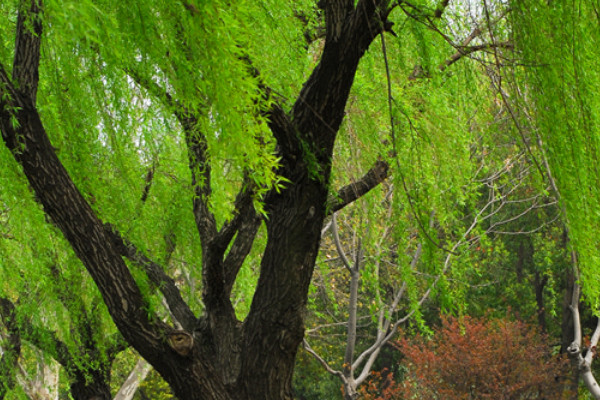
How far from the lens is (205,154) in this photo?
8.77 ft

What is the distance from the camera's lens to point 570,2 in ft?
8.23

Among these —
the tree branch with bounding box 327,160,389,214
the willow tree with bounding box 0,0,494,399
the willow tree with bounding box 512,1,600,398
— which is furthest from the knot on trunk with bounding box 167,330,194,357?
the willow tree with bounding box 512,1,600,398

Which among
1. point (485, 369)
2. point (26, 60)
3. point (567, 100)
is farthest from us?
point (485, 369)

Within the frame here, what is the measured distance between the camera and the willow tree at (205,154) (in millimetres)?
2623

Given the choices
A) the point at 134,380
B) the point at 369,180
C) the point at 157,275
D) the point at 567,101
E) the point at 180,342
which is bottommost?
the point at 180,342

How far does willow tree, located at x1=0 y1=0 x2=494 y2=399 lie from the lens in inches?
103

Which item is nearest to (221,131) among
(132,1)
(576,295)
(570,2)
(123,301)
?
(132,1)

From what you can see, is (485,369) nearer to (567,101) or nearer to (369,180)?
(369,180)

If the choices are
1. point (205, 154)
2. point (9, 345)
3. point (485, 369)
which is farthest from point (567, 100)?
point (485, 369)

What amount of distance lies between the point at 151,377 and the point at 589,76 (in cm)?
1487

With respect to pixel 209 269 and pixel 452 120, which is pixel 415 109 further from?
pixel 209 269

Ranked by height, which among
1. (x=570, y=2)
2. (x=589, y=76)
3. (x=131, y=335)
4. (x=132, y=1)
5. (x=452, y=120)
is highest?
(x=452, y=120)

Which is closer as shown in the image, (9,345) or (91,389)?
(9,345)

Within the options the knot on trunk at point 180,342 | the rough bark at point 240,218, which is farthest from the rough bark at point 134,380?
the knot on trunk at point 180,342
